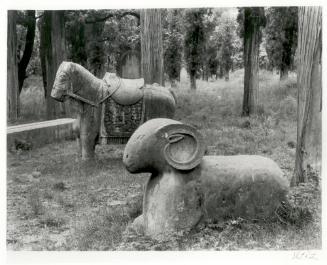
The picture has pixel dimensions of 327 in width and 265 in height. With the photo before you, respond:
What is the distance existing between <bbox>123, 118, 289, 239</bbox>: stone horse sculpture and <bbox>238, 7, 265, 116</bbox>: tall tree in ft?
24.3

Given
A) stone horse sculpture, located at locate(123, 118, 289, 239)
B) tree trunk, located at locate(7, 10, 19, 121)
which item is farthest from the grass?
tree trunk, located at locate(7, 10, 19, 121)

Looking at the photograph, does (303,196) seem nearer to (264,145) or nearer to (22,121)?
(264,145)

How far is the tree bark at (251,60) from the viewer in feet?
40.9

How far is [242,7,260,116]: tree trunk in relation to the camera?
40.9 feet

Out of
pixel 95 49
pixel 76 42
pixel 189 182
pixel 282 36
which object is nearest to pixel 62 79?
pixel 189 182

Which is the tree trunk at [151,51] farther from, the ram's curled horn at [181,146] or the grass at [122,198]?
the ram's curled horn at [181,146]

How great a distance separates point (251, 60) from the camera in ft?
41.9

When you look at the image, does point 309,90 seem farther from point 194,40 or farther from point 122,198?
point 194,40

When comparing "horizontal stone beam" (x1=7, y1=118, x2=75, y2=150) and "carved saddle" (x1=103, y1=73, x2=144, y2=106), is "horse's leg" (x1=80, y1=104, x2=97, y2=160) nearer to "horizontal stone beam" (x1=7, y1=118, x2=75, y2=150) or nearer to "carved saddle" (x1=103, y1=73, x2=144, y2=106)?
"carved saddle" (x1=103, y1=73, x2=144, y2=106)

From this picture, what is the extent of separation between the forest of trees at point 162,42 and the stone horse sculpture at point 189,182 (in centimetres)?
115

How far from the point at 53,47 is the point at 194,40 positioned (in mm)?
6185

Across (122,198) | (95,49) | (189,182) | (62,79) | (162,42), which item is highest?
(95,49)
